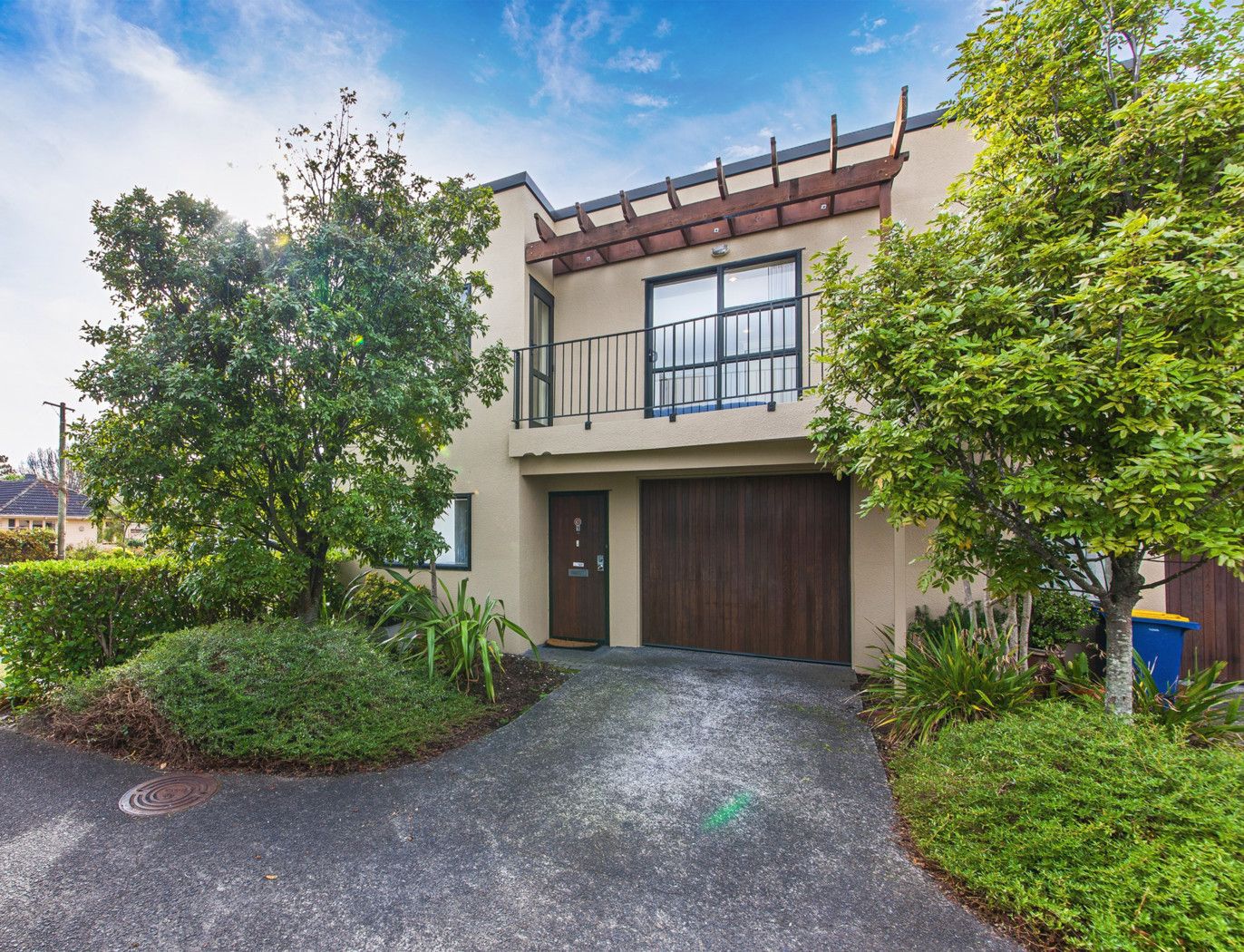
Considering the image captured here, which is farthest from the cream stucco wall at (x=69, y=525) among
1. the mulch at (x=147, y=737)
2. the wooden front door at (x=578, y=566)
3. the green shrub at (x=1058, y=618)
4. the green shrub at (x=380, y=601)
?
the green shrub at (x=1058, y=618)

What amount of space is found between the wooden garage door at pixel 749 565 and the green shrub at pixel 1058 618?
5.65 feet

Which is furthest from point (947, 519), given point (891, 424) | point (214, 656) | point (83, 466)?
point (83, 466)

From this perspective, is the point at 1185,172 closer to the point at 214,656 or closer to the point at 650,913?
the point at 650,913

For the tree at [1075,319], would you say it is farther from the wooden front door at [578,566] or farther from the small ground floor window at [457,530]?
the small ground floor window at [457,530]

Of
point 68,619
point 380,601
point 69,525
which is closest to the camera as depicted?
point 68,619

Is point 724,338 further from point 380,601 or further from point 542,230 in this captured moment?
point 380,601

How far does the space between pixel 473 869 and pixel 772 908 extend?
4.66 feet

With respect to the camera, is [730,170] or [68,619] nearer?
[68,619]

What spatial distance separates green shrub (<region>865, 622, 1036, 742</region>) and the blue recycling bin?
1.33 m

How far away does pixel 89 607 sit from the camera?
457 centimetres

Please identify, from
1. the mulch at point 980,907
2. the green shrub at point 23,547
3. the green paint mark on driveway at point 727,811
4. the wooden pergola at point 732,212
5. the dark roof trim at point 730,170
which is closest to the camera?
the mulch at point 980,907

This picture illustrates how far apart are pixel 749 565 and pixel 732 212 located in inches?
165

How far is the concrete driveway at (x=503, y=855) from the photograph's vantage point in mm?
2104

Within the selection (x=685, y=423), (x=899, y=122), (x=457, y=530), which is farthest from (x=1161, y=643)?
(x=457, y=530)
